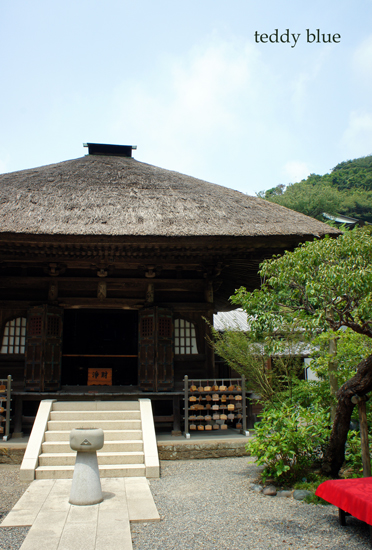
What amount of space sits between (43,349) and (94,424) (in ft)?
6.82

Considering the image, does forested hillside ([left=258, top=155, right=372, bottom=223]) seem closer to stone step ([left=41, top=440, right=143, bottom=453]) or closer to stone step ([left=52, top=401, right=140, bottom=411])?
stone step ([left=52, top=401, right=140, bottom=411])

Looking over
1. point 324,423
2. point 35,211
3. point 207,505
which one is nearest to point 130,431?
point 207,505

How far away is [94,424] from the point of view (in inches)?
283

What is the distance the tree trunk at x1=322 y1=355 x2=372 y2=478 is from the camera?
480 cm

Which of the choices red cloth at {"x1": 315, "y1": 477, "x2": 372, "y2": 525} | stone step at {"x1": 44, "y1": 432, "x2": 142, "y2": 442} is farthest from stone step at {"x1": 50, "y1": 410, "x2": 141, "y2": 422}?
red cloth at {"x1": 315, "y1": 477, "x2": 372, "y2": 525}

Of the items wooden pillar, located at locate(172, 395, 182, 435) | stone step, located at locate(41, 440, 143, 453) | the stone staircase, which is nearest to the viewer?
the stone staircase

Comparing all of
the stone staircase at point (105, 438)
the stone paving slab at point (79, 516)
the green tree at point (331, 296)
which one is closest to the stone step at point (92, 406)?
the stone staircase at point (105, 438)

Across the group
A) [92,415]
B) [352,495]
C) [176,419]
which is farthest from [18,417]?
[352,495]

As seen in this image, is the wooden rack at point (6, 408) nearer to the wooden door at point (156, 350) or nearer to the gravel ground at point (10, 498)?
the gravel ground at point (10, 498)

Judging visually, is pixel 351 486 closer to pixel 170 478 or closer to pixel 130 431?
pixel 170 478

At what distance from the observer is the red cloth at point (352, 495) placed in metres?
3.69

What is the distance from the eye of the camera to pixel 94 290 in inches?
367

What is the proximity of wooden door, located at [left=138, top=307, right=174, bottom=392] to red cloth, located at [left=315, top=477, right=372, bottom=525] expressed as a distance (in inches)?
178

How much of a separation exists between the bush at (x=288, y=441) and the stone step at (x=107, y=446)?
2105 millimetres
